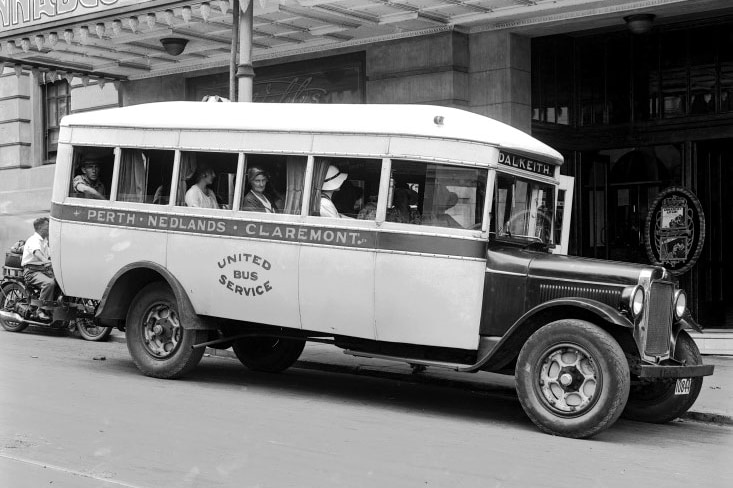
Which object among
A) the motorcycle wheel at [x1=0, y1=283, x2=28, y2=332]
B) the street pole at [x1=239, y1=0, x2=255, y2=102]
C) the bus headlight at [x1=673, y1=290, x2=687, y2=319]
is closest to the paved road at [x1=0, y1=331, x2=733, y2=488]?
the bus headlight at [x1=673, y1=290, x2=687, y2=319]

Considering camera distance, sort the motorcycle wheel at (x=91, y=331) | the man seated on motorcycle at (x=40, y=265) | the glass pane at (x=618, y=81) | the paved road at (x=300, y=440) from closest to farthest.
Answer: the paved road at (x=300, y=440), the motorcycle wheel at (x=91, y=331), the man seated on motorcycle at (x=40, y=265), the glass pane at (x=618, y=81)

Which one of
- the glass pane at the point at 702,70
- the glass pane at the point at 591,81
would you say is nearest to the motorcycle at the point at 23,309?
the glass pane at the point at 591,81

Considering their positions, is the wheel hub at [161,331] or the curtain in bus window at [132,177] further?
the curtain in bus window at [132,177]

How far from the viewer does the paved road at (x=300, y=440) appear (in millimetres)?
6684

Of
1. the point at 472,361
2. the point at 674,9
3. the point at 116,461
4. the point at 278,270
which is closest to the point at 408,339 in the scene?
the point at 472,361

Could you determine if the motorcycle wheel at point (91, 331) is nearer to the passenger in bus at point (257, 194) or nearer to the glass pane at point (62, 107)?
the passenger in bus at point (257, 194)

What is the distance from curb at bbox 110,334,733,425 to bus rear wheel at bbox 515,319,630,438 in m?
1.81

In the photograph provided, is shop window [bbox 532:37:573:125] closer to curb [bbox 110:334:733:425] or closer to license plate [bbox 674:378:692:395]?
curb [bbox 110:334:733:425]

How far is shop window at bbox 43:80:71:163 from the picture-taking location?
23109 millimetres

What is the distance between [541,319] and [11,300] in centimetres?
1006

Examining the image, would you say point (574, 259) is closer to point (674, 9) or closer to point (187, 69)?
point (674, 9)

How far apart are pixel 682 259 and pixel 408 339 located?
769 cm

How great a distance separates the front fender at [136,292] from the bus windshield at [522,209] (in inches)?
128

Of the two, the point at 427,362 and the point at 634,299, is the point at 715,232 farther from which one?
the point at 427,362
